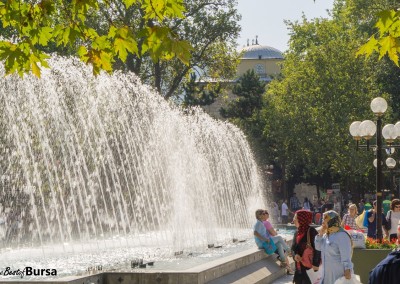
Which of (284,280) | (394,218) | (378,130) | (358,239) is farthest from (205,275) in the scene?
(378,130)

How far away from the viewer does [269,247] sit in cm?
1523

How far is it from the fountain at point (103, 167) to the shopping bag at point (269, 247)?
2.59 meters

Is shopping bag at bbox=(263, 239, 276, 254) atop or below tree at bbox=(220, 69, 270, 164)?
below

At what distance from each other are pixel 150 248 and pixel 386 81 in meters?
36.5

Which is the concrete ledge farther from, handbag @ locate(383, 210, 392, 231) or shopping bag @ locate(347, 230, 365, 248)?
handbag @ locate(383, 210, 392, 231)

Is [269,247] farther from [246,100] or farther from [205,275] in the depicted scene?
[246,100]

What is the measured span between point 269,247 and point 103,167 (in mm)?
14441

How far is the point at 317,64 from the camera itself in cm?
4666

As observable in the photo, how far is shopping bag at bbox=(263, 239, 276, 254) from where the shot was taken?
15.2 m

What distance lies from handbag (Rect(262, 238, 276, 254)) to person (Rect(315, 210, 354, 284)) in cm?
605

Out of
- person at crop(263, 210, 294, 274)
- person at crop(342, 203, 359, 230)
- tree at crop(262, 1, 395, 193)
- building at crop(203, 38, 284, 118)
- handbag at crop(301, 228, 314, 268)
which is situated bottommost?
person at crop(263, 210, 294, 274)

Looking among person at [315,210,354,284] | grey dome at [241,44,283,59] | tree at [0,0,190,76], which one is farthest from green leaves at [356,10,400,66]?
grey dome at [241,44,283,59]

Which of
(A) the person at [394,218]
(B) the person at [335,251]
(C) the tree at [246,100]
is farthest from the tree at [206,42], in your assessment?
(B) the person at [335,251]

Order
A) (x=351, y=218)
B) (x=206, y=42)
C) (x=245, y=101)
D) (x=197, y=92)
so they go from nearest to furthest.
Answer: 1. (x=351, y=218)
2. (x=206, y=42)
3. (x=197, y=92)
4. (x=245, y=101)
